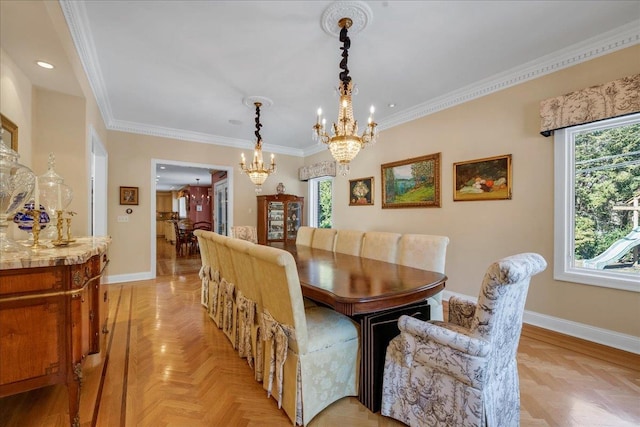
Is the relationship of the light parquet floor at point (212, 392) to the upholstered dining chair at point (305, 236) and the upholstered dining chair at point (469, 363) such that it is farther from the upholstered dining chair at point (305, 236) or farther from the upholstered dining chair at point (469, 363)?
the upholstered dining chair at point (305, 236)

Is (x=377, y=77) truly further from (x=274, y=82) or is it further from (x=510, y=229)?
(x=510, y=229)

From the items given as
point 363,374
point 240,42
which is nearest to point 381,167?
point 240,42

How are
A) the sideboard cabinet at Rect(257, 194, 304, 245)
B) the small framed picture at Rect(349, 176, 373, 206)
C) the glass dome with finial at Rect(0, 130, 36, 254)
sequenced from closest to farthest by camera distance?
the glass dome with finial at Rect(0, 130, 36, 254) → the small framed picture at Rect(349, 176, 373, 206) → the sideboard cabinet at Rect(257, 194, 304, 245)

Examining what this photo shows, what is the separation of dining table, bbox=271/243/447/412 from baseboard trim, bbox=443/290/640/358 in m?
1.78

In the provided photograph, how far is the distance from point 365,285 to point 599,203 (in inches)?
99.2

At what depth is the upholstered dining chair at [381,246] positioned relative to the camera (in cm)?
271

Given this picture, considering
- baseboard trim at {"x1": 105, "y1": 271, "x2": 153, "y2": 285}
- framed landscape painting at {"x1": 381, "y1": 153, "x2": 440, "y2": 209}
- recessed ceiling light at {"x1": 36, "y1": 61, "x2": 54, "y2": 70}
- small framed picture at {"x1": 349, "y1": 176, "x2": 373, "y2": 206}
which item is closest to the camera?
recessed ceiling light at {"x1": 36, "y1": 61, "x2": 54, "y2": 70}

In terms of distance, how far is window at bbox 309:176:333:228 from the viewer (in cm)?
601

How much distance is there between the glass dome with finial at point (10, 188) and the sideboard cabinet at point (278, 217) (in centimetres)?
409

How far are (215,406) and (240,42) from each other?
281cm

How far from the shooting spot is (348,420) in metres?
1.60

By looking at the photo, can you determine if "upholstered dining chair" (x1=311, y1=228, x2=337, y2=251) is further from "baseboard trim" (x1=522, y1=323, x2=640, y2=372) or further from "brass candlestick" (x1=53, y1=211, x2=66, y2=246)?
"brass candlestick" (x1=53, y1=211, x2=66, y2=246)

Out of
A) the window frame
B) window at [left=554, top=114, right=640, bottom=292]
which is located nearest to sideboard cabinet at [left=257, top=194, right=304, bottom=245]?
the window frame

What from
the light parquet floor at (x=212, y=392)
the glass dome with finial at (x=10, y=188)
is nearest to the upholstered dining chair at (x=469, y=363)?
the light parquet floor at (x=212, y=392)
